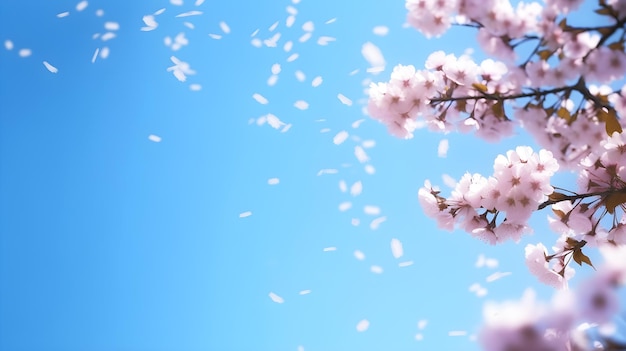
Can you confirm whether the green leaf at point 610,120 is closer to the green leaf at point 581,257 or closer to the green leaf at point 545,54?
the green leaf at point 545,54

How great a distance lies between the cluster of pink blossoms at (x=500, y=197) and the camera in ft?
10.2

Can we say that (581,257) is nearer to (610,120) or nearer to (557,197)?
(557,197)

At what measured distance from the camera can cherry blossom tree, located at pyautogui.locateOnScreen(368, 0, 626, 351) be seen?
2545mm


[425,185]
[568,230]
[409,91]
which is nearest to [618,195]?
[568,230]

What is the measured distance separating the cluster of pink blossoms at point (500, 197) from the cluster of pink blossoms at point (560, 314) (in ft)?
6.59

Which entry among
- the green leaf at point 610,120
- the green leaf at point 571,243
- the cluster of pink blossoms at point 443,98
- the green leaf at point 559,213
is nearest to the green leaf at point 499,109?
the cluster of pink blossoms at point 443,98

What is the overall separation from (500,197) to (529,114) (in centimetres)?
59

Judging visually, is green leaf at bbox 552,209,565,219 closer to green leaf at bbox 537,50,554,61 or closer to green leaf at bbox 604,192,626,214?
green leaf at bbox 604,192,626,214

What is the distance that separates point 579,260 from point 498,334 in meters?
2.54

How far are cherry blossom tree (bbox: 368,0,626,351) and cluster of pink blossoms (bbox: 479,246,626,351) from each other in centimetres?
116

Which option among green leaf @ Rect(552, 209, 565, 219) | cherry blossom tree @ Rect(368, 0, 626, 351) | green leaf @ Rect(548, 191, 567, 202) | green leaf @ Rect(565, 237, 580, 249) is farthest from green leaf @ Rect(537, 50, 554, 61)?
green leaf @ Rect(565, 237, 580, 249)

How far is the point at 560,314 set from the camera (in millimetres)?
1164

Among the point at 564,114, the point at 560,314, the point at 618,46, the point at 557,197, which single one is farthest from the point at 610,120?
the point at 560,314

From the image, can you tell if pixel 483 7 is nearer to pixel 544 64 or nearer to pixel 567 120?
pixel 544 64
